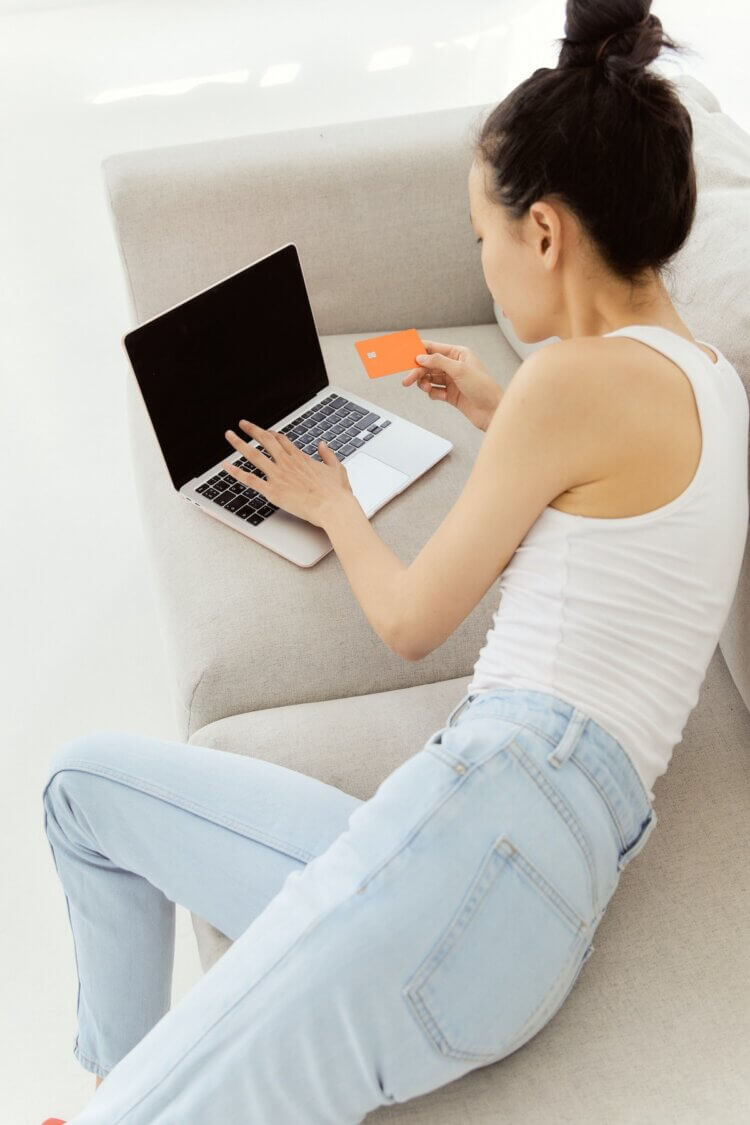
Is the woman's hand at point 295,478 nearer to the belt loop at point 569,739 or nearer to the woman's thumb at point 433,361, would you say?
the woman's thumb at point 433,361

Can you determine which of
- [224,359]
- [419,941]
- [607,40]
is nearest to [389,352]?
[224,359]

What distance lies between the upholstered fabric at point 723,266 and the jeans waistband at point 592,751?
338 mm

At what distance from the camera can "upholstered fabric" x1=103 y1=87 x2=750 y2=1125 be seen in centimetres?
97

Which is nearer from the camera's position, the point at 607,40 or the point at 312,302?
the point at 607,40

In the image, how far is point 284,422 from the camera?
1.61m

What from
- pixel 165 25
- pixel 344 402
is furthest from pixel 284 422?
pixel 165 25

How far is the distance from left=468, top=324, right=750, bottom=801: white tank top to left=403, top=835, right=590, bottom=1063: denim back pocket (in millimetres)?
164

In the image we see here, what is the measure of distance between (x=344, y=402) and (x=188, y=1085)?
106 centimetres

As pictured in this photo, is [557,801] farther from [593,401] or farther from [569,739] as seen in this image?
[593,401]

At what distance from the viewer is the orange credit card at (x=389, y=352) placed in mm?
1622

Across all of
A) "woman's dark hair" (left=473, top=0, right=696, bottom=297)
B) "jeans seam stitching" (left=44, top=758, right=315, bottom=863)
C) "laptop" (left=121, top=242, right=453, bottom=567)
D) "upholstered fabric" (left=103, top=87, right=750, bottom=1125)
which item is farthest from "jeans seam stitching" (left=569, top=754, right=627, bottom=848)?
"laptop" (left=121, top=242, right=453, bottom=567)

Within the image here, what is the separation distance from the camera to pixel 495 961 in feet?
2.88

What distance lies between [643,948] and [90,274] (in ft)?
7.37

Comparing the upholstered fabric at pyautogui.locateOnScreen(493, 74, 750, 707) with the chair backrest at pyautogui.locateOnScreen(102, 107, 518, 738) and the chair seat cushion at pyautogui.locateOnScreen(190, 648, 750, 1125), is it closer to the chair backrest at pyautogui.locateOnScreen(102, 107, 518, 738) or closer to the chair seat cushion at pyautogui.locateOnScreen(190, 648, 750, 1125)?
the chair seat cushion at pyautogui.locateOnScreen(190, 648, 750, 1125)
